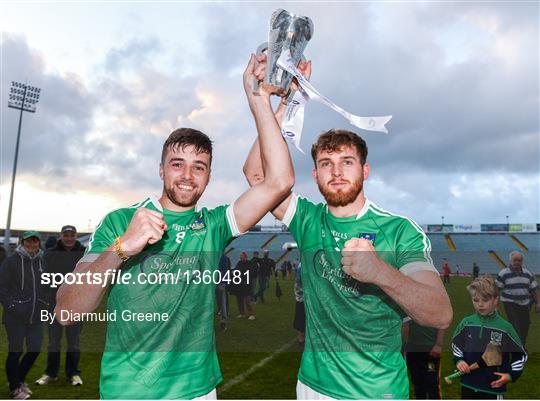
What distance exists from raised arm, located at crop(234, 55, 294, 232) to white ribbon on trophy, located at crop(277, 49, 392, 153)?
0.70 ft

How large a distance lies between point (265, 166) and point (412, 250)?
994 millimetres

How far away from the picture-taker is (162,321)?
9.50ft

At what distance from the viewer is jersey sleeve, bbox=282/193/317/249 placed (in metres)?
3.31

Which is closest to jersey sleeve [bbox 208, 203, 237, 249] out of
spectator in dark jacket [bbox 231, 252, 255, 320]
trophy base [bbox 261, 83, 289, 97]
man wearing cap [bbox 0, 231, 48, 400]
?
trophy base [bbox 261, 83, 289, 97]

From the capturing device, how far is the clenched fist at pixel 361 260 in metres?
2.43

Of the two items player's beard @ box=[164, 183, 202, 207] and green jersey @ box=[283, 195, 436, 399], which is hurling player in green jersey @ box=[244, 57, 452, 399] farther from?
player's beard @ box=[164, 183, 202, 207]

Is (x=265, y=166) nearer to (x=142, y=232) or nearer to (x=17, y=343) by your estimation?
(x=142, y=232)

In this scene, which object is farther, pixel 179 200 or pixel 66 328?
pixel 66 328

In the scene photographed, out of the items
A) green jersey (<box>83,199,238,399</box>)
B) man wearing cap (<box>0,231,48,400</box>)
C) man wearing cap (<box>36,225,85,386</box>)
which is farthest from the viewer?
man wearing cap (<box>36,225,85,386</box>)

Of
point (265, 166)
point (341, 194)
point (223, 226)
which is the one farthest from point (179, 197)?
point (341, 194)

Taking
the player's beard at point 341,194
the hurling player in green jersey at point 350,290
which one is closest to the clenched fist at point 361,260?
the hurling player in green jersey at point 350,290

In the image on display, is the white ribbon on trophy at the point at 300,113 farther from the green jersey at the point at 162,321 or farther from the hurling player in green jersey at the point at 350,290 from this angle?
the green jersey at the point at 162,321

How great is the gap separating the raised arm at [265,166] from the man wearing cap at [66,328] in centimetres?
505

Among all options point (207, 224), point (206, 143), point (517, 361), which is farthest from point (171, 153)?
point (517, 361)
